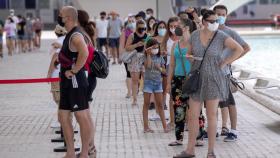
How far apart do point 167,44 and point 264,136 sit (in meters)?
2.01

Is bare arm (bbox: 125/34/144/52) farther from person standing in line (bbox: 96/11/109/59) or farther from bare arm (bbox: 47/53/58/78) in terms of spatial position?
person standing in line (bbox: 96/11/109/59)

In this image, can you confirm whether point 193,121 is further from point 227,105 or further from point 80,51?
point 227,105

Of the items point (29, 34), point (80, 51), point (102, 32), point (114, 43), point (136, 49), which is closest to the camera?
point (80, 51)

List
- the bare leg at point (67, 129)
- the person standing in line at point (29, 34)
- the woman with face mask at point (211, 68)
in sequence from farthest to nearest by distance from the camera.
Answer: the person standing in line at point (29, 34) < the woman with face mask at point (211, 68) < the bare leg at point (67, 129)

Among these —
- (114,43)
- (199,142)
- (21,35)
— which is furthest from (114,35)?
(199,142)

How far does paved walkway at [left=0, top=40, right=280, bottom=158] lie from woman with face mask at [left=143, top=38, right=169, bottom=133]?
0.93ft

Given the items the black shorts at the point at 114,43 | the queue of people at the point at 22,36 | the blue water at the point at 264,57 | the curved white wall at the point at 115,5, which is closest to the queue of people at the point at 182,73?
the blue water at the point at 264,57

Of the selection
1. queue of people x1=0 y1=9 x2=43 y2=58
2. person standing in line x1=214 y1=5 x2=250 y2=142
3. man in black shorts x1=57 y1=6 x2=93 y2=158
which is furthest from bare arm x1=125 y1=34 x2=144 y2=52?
queue of people x1=0 y1=9 x2=43 y2=58

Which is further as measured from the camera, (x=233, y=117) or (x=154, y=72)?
(x=154, y=72)

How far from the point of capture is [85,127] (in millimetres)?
8289

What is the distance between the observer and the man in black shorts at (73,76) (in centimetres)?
806

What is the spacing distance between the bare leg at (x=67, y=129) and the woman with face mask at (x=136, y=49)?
467 cm

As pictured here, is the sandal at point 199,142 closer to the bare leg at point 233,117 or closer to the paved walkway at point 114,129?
the paved walkway at point 114,129

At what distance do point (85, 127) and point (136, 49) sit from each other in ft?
17.9
